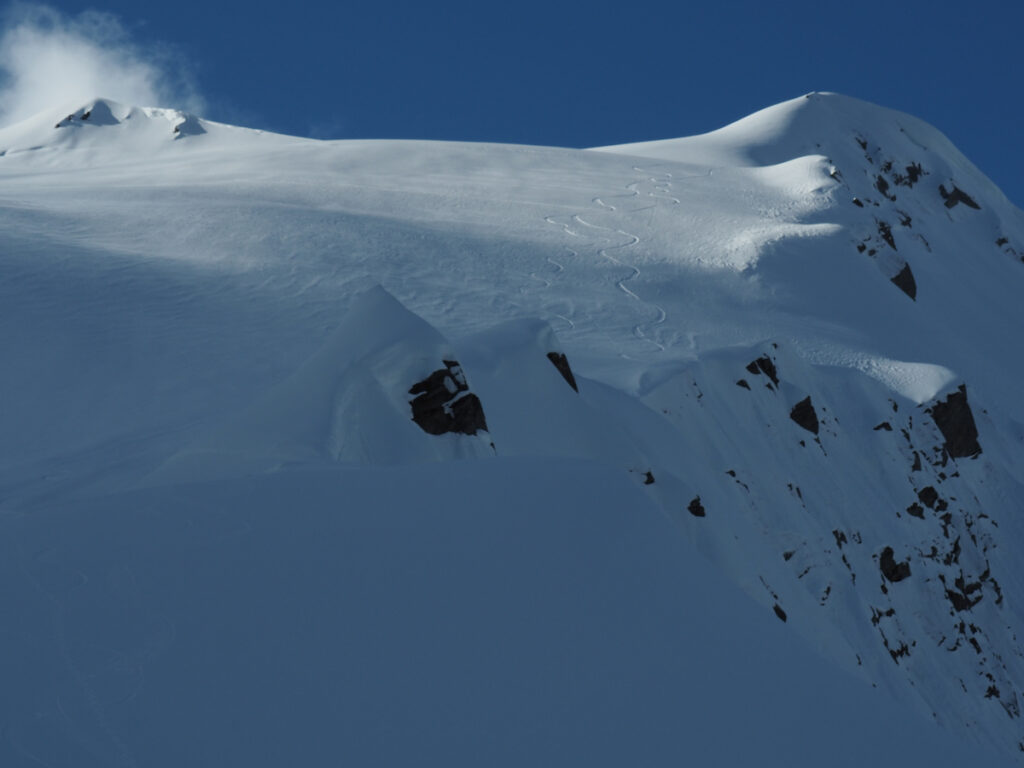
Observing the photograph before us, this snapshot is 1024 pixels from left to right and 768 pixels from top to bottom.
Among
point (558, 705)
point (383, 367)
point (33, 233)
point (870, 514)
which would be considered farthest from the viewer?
point (870, 514)

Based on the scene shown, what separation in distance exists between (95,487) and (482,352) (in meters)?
3.76

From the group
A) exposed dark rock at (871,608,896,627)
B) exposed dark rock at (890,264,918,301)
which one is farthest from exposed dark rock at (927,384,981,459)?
exposed dark rock at (890,264,918,301)

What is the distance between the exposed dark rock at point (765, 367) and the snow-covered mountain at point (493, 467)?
0.23 m

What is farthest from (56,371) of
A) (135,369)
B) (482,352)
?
(482,352)

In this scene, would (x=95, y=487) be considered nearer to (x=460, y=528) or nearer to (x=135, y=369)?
(x=135, y=369)

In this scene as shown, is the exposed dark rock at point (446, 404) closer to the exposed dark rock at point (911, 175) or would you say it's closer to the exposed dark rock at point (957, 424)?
the exposed dark rock at point (957, 424)

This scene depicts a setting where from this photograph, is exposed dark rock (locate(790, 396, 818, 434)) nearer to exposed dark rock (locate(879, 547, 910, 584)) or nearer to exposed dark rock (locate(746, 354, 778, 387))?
exposed dark rock (locate(746, 354, 778, 387))

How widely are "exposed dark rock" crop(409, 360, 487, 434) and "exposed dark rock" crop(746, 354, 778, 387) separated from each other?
10366 mm

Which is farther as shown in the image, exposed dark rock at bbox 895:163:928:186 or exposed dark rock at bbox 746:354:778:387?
exposed dark rock at bbox 895:163:928:186

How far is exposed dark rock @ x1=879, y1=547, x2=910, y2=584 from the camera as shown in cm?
1844

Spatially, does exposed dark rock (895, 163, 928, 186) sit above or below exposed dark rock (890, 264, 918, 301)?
above

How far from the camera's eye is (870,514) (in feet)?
61.9

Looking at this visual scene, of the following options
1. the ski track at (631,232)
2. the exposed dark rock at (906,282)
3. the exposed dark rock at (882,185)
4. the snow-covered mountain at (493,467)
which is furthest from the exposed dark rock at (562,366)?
the exposed dark rock at (882,185)

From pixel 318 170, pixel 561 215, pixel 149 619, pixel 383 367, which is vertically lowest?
pixel 149 619
